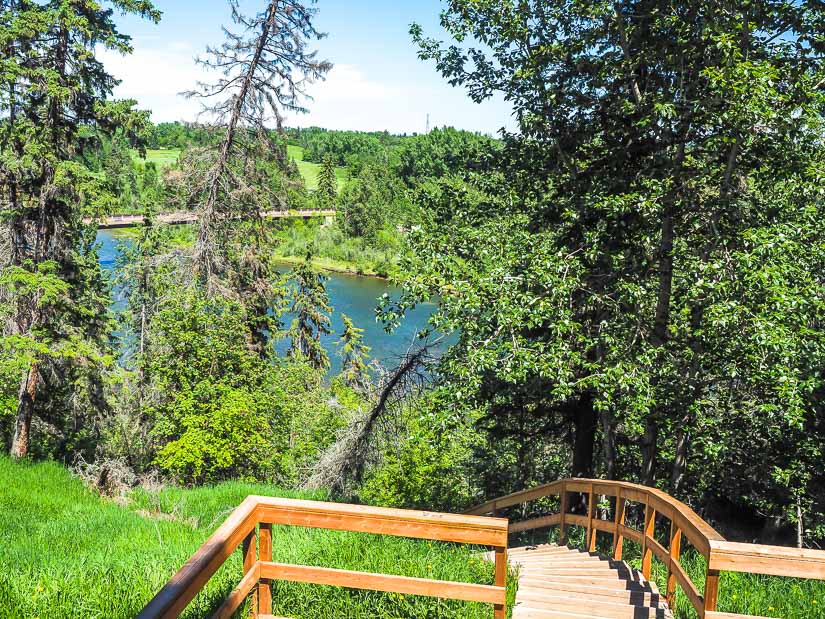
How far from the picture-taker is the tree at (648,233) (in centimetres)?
705

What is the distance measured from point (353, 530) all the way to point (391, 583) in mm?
388

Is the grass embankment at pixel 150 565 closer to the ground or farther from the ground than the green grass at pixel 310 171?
closer to the ground

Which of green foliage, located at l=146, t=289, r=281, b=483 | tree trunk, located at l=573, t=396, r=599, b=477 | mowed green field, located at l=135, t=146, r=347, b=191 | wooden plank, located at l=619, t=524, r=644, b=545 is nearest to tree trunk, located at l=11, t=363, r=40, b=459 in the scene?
green foliage, located at l=146, t=289, r=281, b=483

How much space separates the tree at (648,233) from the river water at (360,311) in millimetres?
16731

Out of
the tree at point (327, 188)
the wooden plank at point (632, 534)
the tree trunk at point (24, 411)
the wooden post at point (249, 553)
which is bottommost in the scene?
the tree trunk at point (24, 411)

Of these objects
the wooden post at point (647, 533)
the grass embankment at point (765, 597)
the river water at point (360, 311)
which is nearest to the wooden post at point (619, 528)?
the grass embankment at point (765, 597)

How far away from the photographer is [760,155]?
27.1 ft

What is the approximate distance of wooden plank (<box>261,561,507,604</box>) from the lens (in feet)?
11.9

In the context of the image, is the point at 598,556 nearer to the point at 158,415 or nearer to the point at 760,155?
the point at 760,155

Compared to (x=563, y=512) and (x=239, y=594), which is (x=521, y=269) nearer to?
(x=563, y=512)

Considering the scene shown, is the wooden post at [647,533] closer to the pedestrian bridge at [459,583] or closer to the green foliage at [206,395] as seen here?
the pedestrian bridge at [459,583]

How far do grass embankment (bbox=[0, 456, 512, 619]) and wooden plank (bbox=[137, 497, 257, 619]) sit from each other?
618 millimetres

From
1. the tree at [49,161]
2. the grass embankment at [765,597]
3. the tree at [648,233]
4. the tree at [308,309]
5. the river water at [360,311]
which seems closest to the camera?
the grass embankment at [765,597]

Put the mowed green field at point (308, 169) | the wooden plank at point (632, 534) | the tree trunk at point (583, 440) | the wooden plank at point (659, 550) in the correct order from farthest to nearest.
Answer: the mowed green field at point (308, 169) < the tree trunk at point (583, 440) < the wooden plank at point (632, 534) < the wooden plank at point (659, 550)
